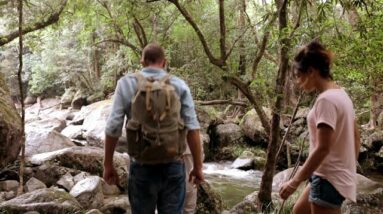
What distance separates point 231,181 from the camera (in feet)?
37.1

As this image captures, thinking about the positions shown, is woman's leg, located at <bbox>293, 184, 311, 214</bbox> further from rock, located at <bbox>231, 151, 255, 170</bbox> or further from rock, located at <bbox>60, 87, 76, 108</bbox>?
rock, located at <bbox>60, 87, 76, 108</bbox>

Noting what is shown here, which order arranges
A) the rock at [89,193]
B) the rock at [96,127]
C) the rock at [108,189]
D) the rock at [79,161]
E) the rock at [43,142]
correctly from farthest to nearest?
the rock at [96,127] → the rock at [43,142] → the rock at [79,161] → the rock at [108,189] → the rock at [89,193]

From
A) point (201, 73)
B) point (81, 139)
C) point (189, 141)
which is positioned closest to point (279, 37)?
point (189, 141)

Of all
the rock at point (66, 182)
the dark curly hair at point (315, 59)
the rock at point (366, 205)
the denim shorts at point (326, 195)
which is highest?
the dark curly hair at point (315, 59)

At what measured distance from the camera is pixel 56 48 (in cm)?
2388

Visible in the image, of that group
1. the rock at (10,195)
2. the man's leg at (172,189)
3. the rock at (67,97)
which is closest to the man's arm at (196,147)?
the man's leg at (172,189)

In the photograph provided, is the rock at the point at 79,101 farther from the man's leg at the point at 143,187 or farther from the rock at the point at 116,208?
the man's leg at the point at 143,187

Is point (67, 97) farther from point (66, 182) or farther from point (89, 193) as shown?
point (89, 193)

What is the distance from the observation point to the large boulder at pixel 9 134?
23.9ft

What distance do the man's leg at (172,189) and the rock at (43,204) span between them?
303 cm

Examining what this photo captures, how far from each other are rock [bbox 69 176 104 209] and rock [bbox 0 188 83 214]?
2.19 feet

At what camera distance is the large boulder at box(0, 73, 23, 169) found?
7.28 meters

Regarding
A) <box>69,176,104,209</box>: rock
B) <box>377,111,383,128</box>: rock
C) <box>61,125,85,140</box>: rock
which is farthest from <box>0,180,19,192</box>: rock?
<box>377,111,383,128</box>: rock

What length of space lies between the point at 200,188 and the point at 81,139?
10057 mm
